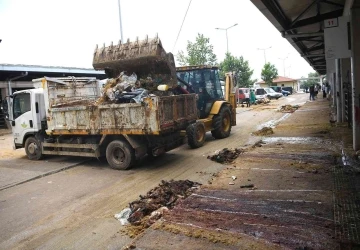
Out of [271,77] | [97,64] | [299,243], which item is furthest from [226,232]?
[271,77]

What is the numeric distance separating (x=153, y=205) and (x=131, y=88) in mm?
4398

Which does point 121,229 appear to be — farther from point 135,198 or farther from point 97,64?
point 97,64

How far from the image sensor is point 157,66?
883cm

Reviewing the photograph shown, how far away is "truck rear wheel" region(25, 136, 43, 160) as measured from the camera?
32.2 feet

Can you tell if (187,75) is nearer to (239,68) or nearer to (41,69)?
(41,69)

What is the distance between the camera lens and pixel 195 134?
9.82m

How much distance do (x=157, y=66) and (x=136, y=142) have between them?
7.90ft

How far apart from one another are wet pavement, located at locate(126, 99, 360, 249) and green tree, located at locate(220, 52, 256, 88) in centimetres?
4102

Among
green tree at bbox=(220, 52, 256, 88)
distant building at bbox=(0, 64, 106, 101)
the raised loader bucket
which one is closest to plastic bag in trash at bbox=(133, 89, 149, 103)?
the raised loader bucket

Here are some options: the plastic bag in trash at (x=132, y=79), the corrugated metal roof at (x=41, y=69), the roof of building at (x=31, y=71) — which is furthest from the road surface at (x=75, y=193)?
the roof of building at (x=31, y=71)

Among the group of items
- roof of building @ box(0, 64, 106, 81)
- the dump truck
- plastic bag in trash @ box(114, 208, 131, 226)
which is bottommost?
plastic bag in trash @ box(114, 208, 131, 226)

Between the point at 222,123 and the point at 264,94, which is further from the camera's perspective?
the point at 264,94

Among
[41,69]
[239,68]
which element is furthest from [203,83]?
[239,68]

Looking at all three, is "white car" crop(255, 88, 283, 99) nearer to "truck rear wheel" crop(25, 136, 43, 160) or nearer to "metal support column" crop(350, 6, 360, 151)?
"metal support column" crop(350, 6, 360, 151)
